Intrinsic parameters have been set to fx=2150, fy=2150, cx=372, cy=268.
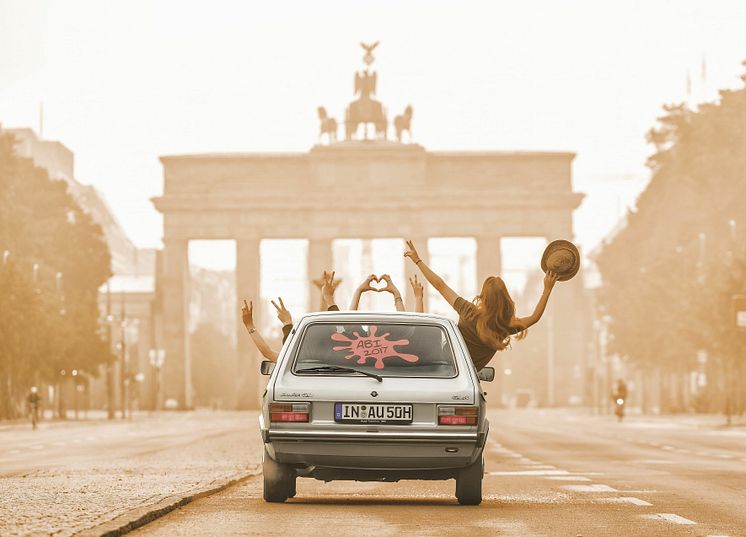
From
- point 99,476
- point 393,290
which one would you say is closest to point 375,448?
point 393,290

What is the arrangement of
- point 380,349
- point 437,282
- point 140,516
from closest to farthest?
point 140,516 → point 380,349 → point 437,282

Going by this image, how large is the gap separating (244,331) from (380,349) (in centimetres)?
11169

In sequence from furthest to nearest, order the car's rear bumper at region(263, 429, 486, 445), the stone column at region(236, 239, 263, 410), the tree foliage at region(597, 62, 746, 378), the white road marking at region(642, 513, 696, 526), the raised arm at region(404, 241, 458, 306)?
1. the stone column at region(236, 239, 263, 410)
2. the tree foliage at region(597, 62, 746, 378)
3. the raised arm at region(404, 241, 458, 306)
4. the car's rear bumper at region(263, 429, 486, 445)
5. the white road marking at region(642, 513, 696, 526)

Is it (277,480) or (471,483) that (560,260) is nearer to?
(471,483)

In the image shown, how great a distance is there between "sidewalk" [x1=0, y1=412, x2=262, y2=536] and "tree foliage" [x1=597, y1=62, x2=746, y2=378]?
3243 cm

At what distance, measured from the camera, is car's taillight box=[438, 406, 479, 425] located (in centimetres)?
1648

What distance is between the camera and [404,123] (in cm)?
12812

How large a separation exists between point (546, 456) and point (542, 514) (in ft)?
58.3

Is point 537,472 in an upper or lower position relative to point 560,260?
lower

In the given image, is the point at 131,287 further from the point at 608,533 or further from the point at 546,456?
the point at 608,533

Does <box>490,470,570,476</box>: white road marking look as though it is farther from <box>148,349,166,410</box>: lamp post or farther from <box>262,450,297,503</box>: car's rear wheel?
<box>148,349,166,410</box>: lamp post

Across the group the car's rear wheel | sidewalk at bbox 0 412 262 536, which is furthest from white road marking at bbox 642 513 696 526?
sidewalk at bbox 0 412 262 536

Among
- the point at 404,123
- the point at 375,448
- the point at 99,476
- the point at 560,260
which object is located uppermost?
the point at 404,123

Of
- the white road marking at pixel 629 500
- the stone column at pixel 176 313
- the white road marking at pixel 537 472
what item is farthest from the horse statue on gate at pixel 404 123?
the white road marking at pixel 629 500
